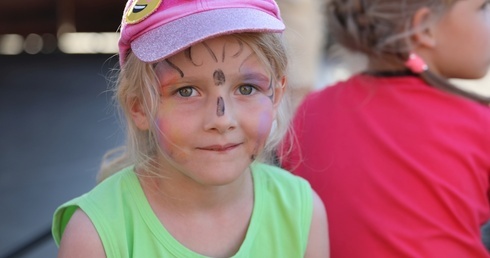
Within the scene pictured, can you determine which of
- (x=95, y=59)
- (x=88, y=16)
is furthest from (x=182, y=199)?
(x=88, y=16)

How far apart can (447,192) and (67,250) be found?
1.20 metres

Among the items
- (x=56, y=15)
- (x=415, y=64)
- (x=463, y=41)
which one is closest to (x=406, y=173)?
(x=415, y=64)

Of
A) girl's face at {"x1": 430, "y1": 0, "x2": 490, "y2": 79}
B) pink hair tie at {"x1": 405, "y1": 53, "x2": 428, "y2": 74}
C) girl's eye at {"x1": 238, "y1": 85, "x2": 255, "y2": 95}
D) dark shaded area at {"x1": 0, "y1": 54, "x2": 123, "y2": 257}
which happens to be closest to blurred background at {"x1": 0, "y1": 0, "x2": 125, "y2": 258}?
dark shaded area at {"x1": 0, "y1": 54, "x2": 123, "y2": 257}

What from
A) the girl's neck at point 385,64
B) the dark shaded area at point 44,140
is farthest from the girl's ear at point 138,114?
the girl's neck at point 385,64

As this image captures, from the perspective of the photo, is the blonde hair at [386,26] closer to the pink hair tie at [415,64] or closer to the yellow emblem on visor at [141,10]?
the pink hair tie at [415,64]

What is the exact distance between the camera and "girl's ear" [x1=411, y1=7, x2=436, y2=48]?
296 cm

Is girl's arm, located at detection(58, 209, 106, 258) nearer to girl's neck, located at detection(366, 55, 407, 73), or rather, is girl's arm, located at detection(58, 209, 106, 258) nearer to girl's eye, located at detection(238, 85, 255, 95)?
girl's eye, located at detection(238, 85, 255, 95)

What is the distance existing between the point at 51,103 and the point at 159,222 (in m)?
4.79

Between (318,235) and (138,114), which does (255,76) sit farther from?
(318,235)

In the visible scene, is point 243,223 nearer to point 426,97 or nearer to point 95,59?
point 426,97

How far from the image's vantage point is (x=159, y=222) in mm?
2322

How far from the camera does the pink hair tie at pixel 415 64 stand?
292cm

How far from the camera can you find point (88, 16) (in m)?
10.8

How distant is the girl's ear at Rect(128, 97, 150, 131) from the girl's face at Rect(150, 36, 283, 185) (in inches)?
3.6
